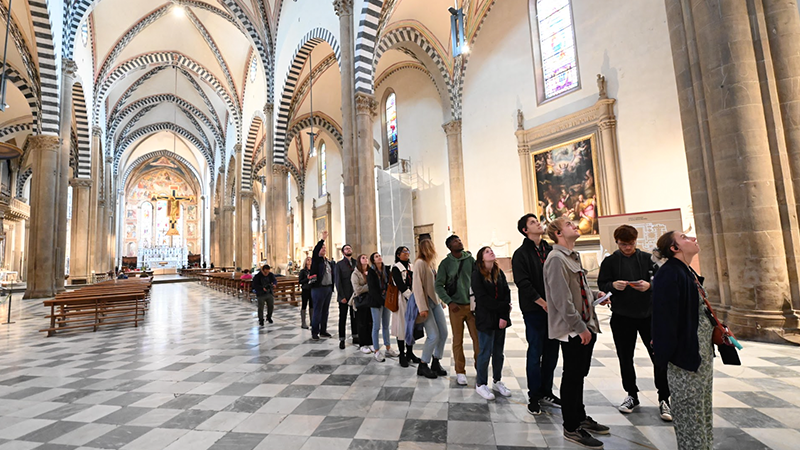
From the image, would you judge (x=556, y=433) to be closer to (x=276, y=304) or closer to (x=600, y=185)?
(x=276, y=304)

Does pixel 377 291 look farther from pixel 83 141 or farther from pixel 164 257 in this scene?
pixel 164 257

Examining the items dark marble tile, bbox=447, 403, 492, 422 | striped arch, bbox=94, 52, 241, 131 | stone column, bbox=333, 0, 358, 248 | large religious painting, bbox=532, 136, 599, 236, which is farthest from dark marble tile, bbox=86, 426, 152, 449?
striped arch, bbox=94, 52, 241, 131

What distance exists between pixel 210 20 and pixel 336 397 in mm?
20320

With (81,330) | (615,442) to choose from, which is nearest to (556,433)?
(615,442)

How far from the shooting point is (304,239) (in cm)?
2592

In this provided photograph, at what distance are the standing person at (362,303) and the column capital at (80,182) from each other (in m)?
17.5

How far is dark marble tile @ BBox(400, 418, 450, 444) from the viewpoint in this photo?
7.50 ft

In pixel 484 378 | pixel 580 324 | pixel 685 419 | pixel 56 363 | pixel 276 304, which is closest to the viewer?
pixel 685 419

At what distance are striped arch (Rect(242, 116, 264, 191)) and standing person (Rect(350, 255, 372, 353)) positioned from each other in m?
15.8

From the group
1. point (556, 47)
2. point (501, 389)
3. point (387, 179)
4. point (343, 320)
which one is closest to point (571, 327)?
point (501, 389)

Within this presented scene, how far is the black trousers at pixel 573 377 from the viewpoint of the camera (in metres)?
2.20

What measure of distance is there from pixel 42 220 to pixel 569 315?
571 inches

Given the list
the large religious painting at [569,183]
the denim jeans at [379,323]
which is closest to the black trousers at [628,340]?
the denim jeans at [379,323]

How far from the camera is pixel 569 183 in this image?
10.9m
